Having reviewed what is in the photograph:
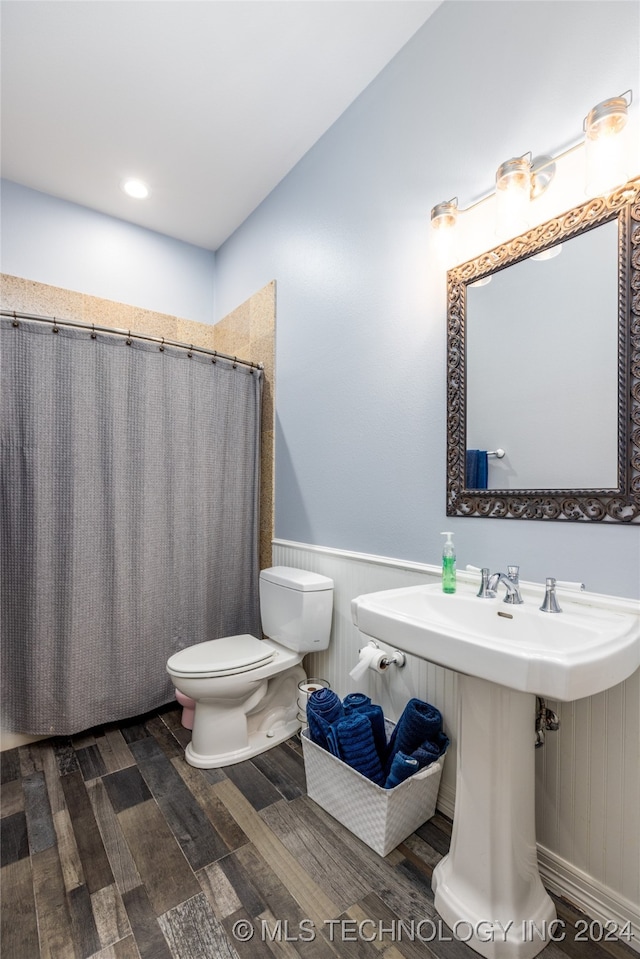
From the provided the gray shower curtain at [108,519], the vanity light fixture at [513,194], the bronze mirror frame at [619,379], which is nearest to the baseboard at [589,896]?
the bronze mirror frame at [619,379]

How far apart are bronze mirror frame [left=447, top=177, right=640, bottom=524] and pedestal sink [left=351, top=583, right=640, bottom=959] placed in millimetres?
241

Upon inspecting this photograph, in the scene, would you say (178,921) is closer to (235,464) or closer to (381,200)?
(235,464)

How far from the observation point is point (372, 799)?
1.30m

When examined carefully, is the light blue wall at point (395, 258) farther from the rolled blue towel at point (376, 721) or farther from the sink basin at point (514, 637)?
the rolled blue towel at point (376, 721)

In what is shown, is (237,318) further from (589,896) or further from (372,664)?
(589,896)

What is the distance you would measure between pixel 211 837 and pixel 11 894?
51 cm

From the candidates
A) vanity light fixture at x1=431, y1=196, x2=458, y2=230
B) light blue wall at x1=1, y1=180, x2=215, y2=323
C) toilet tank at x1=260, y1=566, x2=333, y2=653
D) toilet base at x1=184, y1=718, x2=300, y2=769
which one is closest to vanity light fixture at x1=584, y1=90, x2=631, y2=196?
vanity light fixture at x1=431, y1=196, x2=458, y2=230

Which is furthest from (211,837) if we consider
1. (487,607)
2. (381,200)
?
(381,200)

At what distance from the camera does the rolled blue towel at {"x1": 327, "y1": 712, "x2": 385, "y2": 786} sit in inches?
54.6

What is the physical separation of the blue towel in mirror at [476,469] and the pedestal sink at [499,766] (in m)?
0.38

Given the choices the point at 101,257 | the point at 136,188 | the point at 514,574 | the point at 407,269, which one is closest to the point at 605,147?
the point at 407,269

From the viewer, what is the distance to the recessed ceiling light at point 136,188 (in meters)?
2.40

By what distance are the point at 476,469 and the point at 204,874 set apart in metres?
1.37

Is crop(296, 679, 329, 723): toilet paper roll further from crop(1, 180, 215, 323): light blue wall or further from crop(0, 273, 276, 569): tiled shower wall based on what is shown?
crop(1, 180, 215, 323): light blue wall
